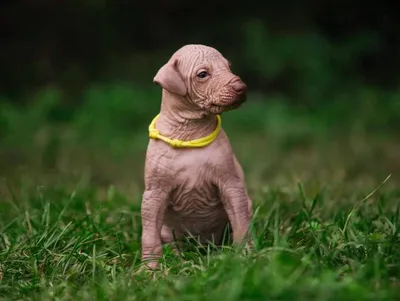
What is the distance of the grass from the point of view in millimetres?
2857

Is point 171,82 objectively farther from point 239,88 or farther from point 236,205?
point 236,205

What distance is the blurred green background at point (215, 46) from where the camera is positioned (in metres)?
8.16

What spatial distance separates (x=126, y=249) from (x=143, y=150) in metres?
3.36

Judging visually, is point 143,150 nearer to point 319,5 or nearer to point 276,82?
point 276,82

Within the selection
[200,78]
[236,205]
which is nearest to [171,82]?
[200,78]

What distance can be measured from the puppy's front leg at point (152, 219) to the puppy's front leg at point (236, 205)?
0.30m

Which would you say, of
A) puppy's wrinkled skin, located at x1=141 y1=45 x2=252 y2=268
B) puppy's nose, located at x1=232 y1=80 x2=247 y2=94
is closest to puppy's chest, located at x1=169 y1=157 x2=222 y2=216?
puppy's wrinkled skin, located at x1=141 y1=45 x2=252 y2=268

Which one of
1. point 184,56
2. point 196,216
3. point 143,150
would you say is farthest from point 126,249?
point 143,150

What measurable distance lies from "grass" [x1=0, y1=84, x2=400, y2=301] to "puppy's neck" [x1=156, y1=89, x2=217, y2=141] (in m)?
0.57

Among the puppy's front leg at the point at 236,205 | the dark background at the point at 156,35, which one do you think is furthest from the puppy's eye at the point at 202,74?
the dark background at the point at 156,35

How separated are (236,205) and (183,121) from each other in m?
0.50

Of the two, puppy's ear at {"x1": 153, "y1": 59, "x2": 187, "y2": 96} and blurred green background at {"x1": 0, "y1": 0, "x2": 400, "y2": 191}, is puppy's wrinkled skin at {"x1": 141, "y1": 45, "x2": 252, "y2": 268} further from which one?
blurred green background at {"x1": 0, "y1": 0, "x2": 400, "y2": 191}

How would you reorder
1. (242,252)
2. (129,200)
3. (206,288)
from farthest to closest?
(129,200) → (242,252) → (206,288)

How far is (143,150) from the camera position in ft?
23.5
